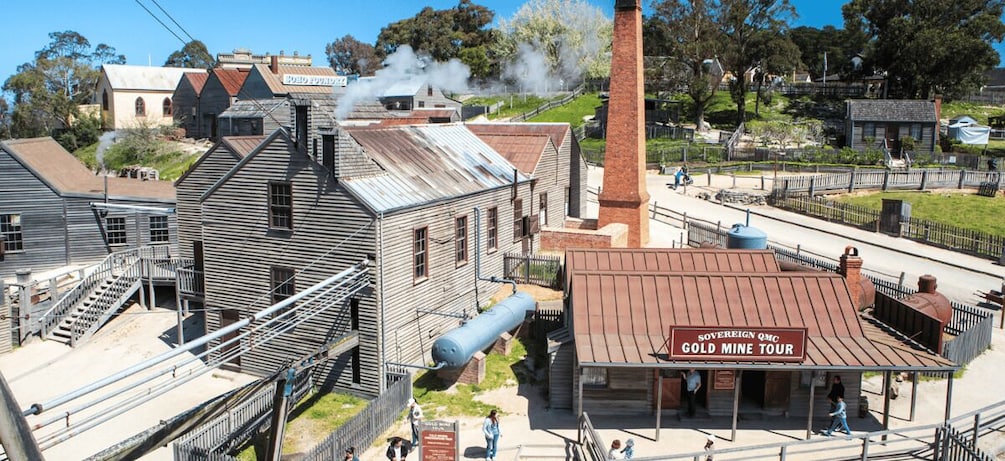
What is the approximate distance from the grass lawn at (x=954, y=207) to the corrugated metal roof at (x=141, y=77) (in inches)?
2470

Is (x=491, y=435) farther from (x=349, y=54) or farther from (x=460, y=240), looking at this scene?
(x=349, y=54)

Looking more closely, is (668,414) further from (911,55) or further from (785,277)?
(911,55)

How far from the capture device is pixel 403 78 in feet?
254

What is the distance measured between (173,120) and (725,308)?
68.4 m

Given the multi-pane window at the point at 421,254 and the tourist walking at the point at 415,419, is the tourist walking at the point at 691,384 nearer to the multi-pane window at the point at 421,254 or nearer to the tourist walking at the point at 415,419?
the tourist walking at the point at 415,419

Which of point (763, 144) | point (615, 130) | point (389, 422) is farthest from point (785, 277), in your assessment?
point (763, 144)

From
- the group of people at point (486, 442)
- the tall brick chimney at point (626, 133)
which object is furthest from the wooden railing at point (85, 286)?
the tall brick chimney at point (626, 133)

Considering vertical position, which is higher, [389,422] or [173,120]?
[173,120]

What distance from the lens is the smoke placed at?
53.2 metres

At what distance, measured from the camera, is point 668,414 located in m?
21.8

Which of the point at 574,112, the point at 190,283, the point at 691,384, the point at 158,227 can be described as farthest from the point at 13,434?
the point at 574,112

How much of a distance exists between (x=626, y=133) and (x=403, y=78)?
44448 millimetres

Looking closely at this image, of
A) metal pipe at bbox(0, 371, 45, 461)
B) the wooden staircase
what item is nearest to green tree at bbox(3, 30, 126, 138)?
the wooden staircase

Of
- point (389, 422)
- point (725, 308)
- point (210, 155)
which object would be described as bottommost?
point (389, 422)
